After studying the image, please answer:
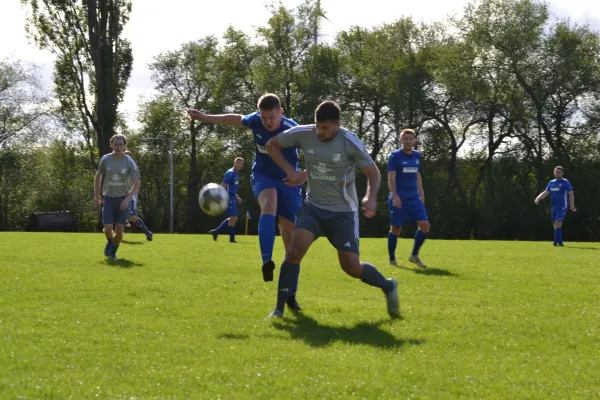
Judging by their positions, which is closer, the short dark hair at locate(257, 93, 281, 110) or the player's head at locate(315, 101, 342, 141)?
the player's head at locate(315, 101, 342, 141)

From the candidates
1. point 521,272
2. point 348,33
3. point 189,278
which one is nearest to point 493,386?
point 189,278

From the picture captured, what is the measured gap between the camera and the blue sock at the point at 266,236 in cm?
774

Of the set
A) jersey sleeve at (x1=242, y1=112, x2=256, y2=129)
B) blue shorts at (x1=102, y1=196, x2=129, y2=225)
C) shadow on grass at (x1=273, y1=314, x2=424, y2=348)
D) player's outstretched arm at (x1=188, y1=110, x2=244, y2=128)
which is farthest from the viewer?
blue shorts at (x1=102, y1=196, x2=129, y2=225)

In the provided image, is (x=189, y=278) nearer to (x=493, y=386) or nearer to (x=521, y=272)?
(x=521, y=272)

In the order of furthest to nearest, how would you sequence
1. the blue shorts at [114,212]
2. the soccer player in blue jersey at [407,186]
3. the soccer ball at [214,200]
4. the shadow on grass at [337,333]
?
the blue shorts at [114,212] → the soccer player in blue jersey at [407,186] → the soccer ball at [214,200] → the shadow on grass at [337,333]

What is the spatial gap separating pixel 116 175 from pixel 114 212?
64cm

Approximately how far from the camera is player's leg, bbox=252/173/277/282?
7.79m

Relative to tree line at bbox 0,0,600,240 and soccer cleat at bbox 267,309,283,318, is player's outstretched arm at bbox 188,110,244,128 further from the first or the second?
tree line at bbox 0,0,600,240

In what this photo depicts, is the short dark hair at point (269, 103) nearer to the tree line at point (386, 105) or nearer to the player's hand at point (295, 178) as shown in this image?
the player's hand at point (295, 178)

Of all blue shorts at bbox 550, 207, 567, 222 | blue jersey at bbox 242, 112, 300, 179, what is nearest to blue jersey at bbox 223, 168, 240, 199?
blue shorts at bbox 550, 207, 567, 222

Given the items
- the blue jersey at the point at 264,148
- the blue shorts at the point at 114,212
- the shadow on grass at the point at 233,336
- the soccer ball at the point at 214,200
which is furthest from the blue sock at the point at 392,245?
the shadow on grass at the point at 233,336

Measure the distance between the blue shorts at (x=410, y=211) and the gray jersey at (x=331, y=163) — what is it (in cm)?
614

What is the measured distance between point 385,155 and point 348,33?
891 cm

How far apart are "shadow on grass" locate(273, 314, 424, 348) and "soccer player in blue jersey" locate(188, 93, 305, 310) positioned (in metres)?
1.20
